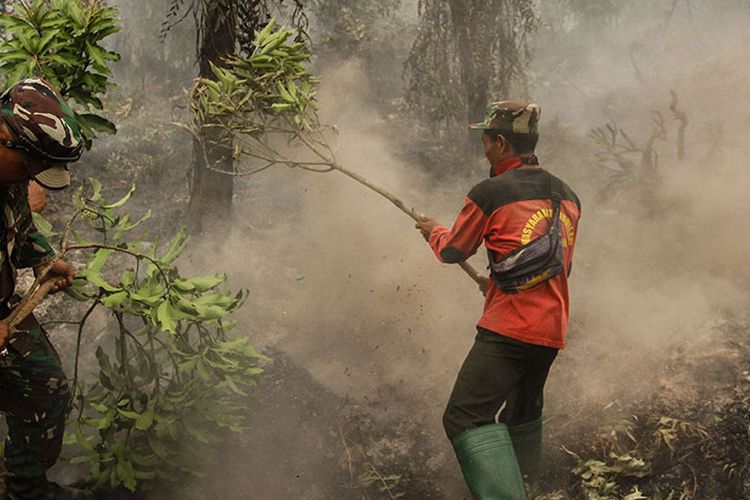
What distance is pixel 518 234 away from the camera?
9.31ft

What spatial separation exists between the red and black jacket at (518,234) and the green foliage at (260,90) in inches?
54.0

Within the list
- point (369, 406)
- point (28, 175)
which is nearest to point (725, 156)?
point (369, 406)

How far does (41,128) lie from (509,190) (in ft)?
6.41

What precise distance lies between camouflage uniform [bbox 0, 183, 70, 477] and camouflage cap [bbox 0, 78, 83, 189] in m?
0.34

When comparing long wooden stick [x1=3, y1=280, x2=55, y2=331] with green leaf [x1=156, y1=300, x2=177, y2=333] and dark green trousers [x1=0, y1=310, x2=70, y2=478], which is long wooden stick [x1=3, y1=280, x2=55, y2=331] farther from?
green leaf [x1=156, y1=300, x2=177, y2=333]

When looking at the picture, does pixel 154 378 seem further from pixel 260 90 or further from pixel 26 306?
pixel 260 90

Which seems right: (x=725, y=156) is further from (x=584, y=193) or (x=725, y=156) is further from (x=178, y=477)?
(x=178, y=477)

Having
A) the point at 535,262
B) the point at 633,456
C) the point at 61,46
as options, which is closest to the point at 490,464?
the point at 535,262

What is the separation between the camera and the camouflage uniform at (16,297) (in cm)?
225

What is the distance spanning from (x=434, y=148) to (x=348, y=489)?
21.5 feet

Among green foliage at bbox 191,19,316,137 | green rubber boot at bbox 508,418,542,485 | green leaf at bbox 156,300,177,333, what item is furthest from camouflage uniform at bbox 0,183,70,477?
green rubber boot at bbox 508,418,542,485

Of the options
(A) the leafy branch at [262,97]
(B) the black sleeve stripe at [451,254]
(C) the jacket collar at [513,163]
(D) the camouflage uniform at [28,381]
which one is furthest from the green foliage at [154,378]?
(C) the jacket collar at [513,163]

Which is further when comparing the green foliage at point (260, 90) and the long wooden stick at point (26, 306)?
the green foliage at point (260, 90)

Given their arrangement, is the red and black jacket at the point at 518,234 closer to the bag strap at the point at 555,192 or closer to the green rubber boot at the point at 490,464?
the bag strap at the point at 555,192
